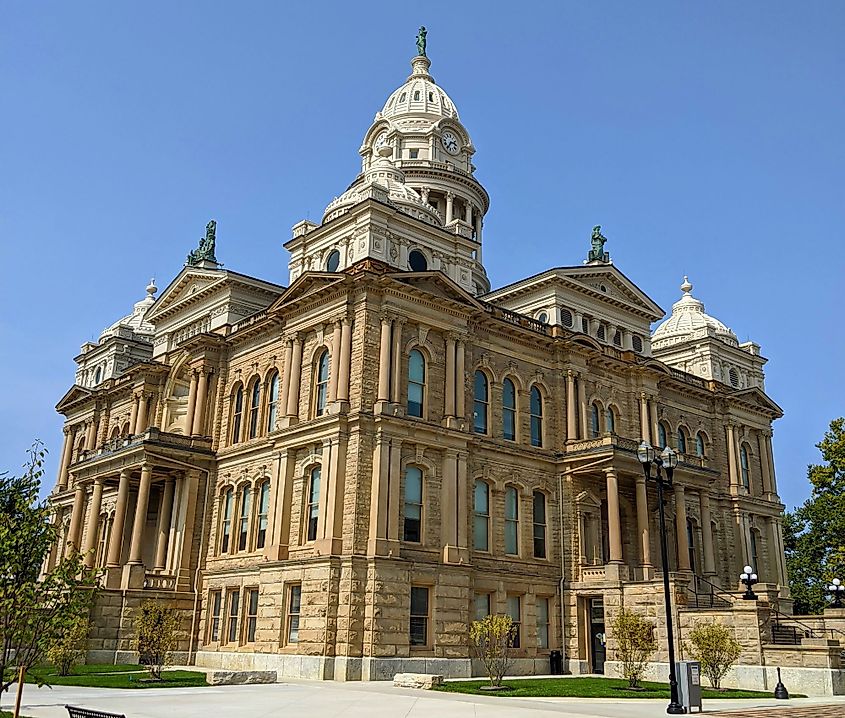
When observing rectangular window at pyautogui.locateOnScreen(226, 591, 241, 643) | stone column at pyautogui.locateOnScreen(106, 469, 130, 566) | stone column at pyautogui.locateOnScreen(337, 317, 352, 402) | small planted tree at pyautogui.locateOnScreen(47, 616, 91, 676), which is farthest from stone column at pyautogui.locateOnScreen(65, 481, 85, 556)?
stone column at pyautogui.locateOnScreen(337, 317, 352, 402)

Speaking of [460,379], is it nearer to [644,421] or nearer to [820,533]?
[644,421]

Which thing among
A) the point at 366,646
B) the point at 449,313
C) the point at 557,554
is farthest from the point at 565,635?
the point at 449,313

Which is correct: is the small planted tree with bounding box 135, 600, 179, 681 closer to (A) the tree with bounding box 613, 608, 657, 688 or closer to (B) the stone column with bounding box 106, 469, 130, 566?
(B) the stone column with bounding box 106, 469, 130, 566

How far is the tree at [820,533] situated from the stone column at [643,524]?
1213 centimetres

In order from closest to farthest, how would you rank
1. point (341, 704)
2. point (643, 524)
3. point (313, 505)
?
point (341, 704) < point (313, 505) < point (643, 524)

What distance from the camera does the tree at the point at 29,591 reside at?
14203mm

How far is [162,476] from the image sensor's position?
43469mm

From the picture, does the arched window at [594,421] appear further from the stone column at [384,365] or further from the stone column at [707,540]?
the stone column at [384,365]

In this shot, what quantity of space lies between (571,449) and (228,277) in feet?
66.3

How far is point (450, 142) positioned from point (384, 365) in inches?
1442

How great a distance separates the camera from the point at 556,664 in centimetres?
3850

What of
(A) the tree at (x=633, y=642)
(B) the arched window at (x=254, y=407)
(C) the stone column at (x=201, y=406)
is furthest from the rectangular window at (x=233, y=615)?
(A) the tree at (x=633, y=642)

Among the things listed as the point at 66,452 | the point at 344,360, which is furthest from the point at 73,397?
the point at 344,360

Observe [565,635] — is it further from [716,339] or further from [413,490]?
[716,339]
